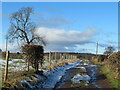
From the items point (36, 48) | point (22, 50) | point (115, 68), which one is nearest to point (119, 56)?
point (115, 68)

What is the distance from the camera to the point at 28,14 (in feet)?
115

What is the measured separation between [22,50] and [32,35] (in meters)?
20.2

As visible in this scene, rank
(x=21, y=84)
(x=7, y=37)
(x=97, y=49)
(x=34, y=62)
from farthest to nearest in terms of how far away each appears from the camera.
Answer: (x=97, y=49) < (x=7, y=37) < (x=34, y=62) < (x=21, y=84)

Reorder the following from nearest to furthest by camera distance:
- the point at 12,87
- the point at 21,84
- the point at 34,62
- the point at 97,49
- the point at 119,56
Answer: the point at 12,87
the point at 21,84
the point at 119,56
the point at 34,62
the point at 97,49

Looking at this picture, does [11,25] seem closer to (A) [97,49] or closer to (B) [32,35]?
(B) [32,35]

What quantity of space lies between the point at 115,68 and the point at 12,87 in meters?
7.49

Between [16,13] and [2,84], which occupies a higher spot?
[16,13]

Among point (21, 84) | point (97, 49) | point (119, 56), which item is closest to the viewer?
point (21, 84)

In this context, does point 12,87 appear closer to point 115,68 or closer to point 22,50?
point 22,50

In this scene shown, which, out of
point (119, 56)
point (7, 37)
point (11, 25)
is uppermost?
point (11, 25)

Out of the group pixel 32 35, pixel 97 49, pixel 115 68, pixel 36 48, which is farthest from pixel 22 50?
pixel 97 49

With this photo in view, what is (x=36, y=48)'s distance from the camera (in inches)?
533

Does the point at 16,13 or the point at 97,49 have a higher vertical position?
the point at 16,13

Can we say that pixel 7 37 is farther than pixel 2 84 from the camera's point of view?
Yes
